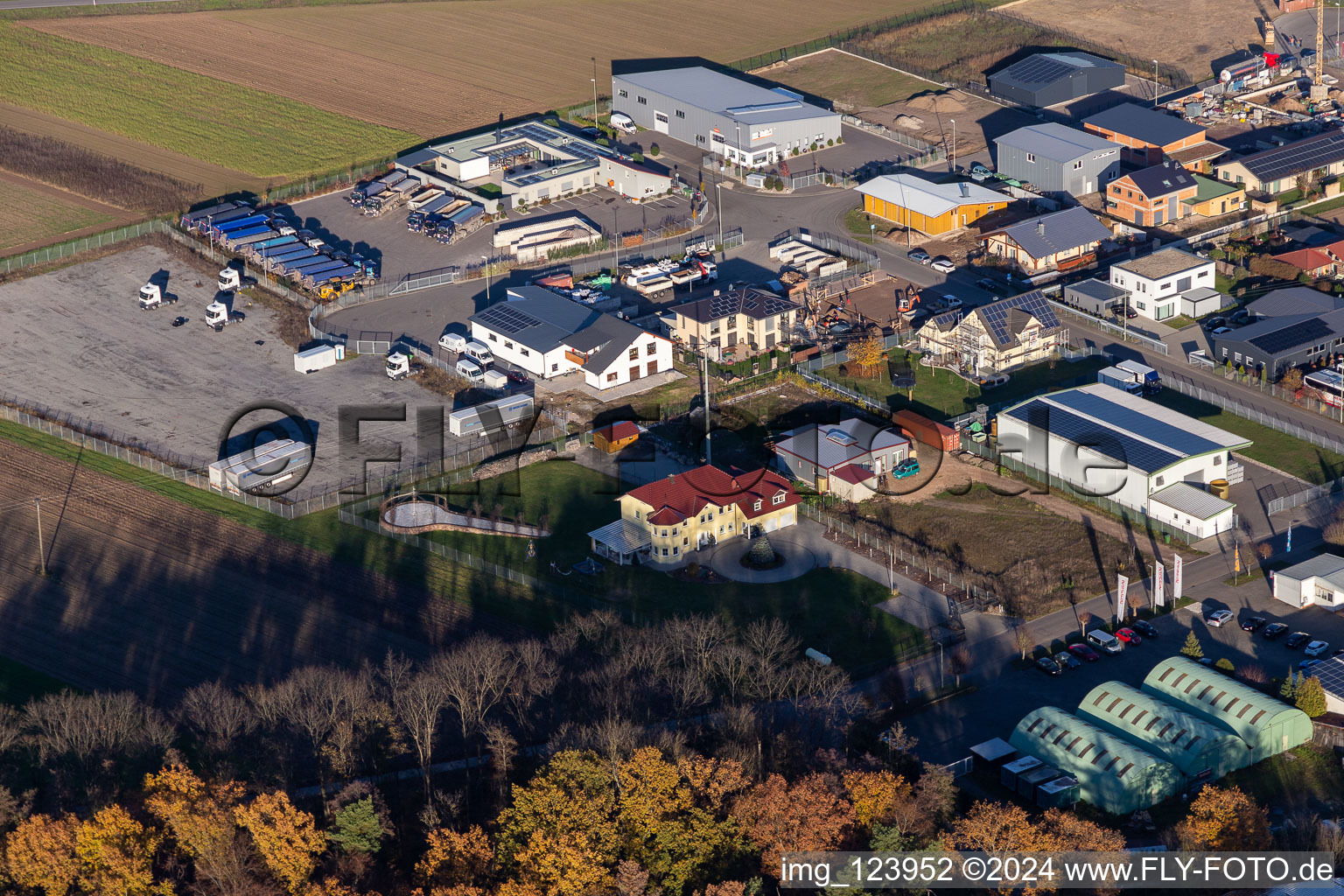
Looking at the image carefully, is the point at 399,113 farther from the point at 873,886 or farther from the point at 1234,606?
the point at 873,886

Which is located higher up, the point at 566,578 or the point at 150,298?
the point at 150,298

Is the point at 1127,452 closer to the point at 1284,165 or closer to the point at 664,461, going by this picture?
the point at 664,461

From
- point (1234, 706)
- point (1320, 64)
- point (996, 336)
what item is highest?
point (1320, 64)

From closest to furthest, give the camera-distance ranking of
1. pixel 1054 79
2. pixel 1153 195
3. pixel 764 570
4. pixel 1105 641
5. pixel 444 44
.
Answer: pixel 1105 641 → pixel 764 570 → pixel 1153 195 → pixel 1054 79 → pixel 444 44

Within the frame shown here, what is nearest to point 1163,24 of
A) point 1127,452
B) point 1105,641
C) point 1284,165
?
point 1284,165

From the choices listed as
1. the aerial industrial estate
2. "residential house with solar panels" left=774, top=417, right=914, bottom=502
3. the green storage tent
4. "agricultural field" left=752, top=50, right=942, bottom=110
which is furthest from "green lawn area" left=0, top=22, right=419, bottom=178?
the green storage tent
